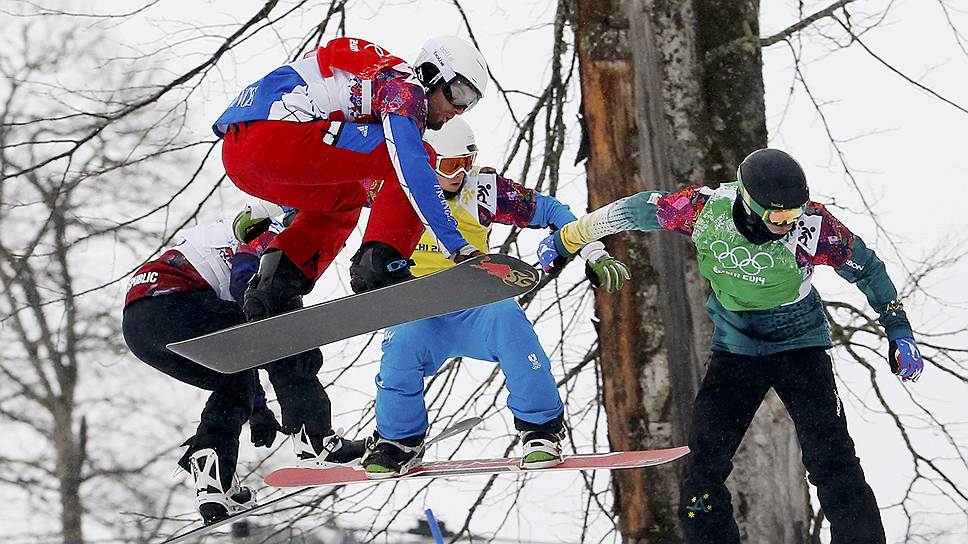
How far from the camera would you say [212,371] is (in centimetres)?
387

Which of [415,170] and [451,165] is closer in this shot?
[415,170]

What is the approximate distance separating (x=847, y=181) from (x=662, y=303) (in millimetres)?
2168

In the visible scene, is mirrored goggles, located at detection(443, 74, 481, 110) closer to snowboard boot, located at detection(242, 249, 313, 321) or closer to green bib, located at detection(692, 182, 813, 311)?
snowboard boot, located at detection(242, 249, 313, 321)

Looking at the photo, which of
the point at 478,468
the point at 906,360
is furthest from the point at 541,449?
the point at 906,360

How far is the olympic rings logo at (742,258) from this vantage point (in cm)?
367

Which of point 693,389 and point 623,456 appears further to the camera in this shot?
point 693,389

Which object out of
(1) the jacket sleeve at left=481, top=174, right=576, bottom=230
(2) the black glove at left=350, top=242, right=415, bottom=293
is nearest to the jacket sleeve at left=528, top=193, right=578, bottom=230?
(1) the jacket sleeve at left=481, top=174, right=576, bottom=230

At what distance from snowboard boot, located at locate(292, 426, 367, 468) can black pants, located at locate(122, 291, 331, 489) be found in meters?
0.19

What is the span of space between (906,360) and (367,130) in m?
2.17

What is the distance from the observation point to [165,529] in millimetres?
11531

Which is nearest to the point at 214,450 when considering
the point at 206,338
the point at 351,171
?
the point at 206,338

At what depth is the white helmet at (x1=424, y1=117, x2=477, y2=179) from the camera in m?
3.97

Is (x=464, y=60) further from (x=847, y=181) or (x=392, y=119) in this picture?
(x=847, y=181)

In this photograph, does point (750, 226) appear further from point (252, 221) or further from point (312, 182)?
point (252, 221)
